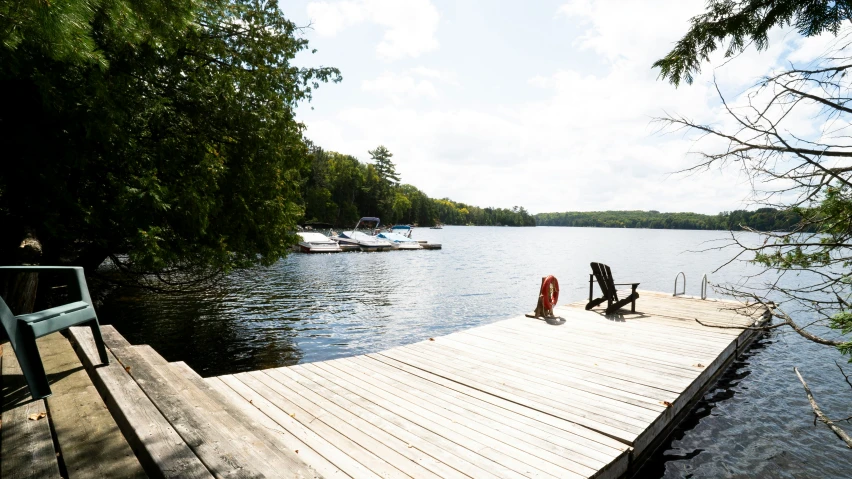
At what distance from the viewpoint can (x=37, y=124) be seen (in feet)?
23.7

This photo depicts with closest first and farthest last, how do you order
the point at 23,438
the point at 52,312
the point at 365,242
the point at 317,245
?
1. the point at 23,438
2. the point at 52,312
3. the point at 317,245
4. the point at 365,242

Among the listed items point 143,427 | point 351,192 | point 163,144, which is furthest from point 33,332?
point 351,192

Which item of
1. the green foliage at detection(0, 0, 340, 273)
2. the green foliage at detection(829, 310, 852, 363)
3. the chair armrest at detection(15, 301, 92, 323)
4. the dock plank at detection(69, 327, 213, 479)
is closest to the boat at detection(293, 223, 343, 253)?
the green foliage at detection(0, 0, 340, 273)

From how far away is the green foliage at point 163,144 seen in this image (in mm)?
7184

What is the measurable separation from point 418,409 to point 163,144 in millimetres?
8136

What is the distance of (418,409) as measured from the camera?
15.4 ft

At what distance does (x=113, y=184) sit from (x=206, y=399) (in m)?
7.19

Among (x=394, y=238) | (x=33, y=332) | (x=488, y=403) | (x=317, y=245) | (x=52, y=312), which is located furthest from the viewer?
(x=394, y=238)

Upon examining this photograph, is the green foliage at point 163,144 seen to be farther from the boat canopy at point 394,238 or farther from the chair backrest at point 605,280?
the boat canopy at point 394,238

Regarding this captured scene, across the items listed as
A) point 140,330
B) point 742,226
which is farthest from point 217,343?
point 742,226

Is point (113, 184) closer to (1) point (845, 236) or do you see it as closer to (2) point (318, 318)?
(2) point (318, 318)

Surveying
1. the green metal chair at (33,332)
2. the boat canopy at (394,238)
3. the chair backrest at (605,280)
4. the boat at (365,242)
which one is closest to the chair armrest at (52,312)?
the green metal chair at (33,332)

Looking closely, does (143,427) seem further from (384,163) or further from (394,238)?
(384,163)

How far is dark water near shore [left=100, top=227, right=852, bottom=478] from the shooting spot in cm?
588
